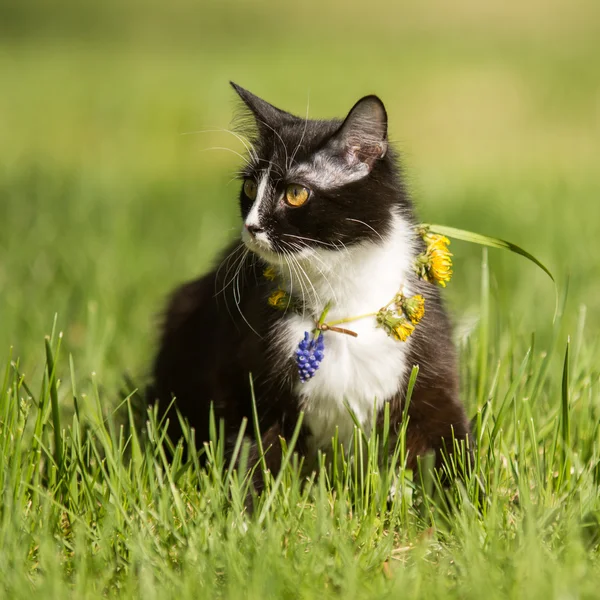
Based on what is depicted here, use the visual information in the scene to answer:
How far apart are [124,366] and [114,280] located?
810mm

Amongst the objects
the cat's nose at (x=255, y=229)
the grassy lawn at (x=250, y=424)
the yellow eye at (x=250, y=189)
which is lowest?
the grassy lawn at (x=250, y=424)

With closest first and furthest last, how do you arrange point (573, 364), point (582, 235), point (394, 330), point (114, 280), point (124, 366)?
1. point (394, 330)
2. point (573, 364)
3. point (124, 366)
4. point (114, 280)
5. point (582, 235)

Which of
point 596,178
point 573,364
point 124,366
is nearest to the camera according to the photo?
point 573,364

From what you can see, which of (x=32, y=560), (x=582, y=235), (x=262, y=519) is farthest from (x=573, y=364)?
(x=582, y=235)

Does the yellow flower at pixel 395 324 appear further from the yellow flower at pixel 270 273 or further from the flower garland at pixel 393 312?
the yellow flower at pixel 270 273

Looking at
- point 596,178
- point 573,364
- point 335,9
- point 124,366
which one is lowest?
point 124,366

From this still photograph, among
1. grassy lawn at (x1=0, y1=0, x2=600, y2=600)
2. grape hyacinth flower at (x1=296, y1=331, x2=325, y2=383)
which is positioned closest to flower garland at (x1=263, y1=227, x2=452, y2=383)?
grape hyacinth flower at (x1=296, y1=331, x2=325, y2=383)

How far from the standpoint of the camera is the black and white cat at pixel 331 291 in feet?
7.25

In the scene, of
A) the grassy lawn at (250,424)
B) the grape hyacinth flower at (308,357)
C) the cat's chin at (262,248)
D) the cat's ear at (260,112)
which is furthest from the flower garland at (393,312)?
the cat's ear at (260,112)

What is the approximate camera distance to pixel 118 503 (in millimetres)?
1965

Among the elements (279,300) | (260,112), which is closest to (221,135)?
(260,112)

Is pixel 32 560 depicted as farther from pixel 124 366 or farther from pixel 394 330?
pixel 124 366

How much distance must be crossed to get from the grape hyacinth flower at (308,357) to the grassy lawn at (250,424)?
21 cm

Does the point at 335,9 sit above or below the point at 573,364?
above
